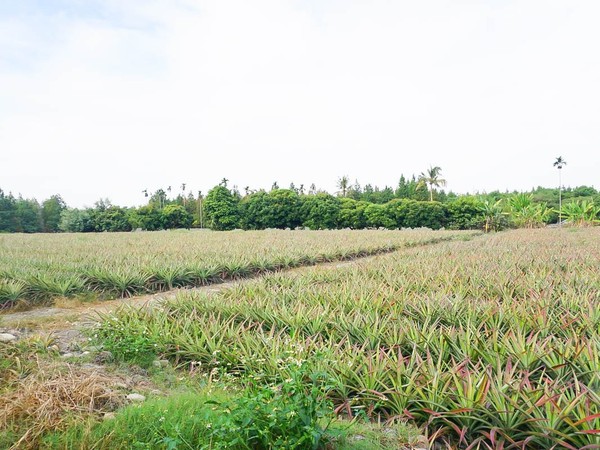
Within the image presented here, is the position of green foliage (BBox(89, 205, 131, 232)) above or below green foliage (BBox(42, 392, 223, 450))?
above

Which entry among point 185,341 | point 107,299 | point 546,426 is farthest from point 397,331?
point 107,299

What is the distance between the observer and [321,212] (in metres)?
45.9

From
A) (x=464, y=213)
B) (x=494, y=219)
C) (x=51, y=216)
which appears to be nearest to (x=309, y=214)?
(x=464, y=213)

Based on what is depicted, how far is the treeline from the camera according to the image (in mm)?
41406

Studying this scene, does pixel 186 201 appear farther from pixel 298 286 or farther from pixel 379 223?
pixel 298 286

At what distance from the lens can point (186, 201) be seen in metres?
70.4

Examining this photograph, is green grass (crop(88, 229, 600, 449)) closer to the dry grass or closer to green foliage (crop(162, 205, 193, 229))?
the dry grass

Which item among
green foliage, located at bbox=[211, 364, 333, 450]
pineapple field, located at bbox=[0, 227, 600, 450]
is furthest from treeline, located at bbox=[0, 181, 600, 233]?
green foliage, located at bbox=[211, 364, 333, 450]

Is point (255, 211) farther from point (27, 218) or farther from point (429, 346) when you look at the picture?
point (429, 346)

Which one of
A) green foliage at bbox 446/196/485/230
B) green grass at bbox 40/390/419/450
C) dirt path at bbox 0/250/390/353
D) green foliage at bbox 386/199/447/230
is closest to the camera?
green grass at bbox 40/390/419/450

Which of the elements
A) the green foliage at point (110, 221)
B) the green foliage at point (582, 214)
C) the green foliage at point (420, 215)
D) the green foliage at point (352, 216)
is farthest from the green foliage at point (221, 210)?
the green foliage at point (582, 214)

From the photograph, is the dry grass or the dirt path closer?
the dry grass

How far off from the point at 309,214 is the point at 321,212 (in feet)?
5.45

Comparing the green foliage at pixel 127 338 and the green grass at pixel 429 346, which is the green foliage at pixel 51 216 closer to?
the green foliage at pixel 127 338
